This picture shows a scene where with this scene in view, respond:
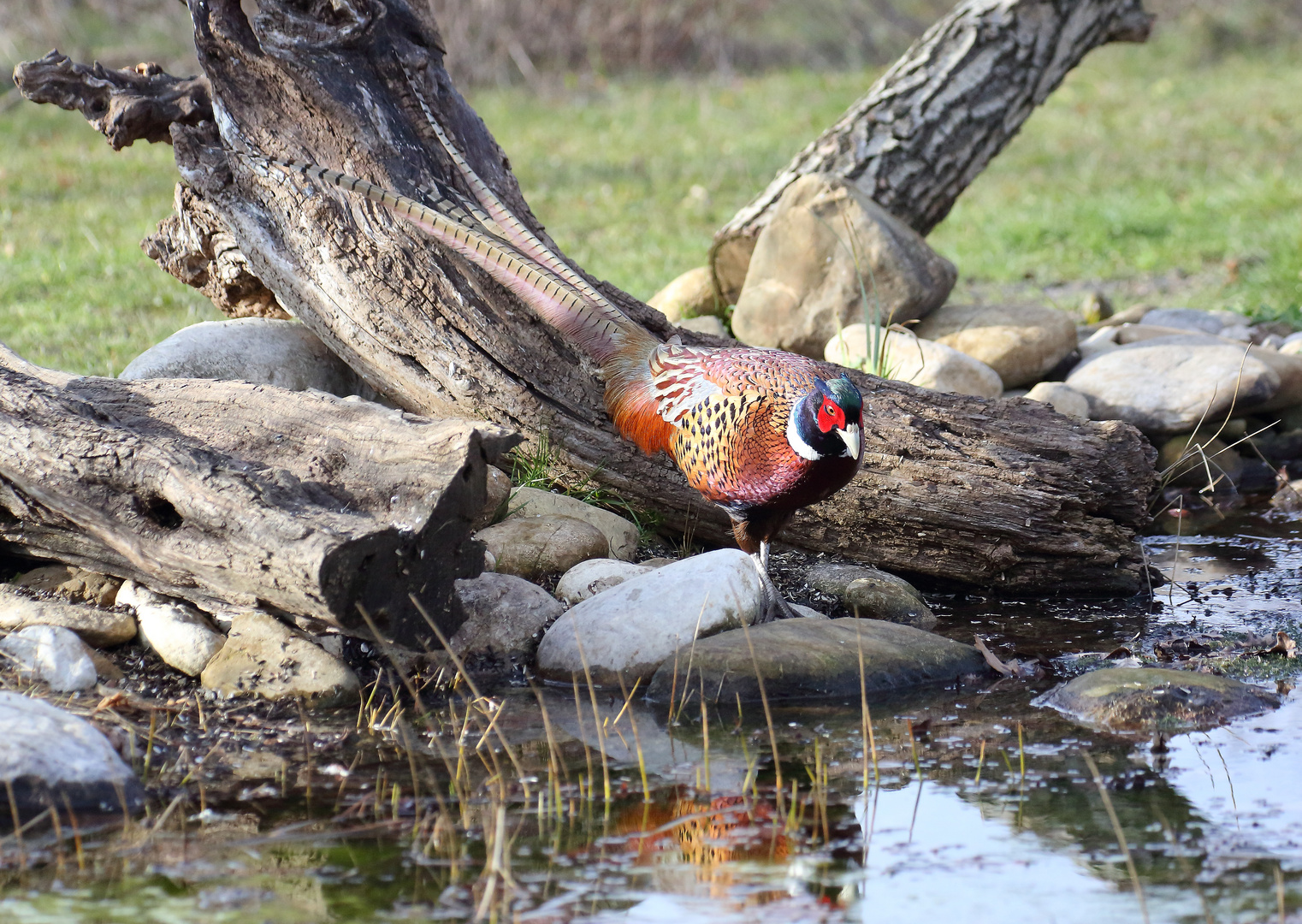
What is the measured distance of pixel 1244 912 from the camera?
112 inches

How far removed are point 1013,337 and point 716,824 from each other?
→ 3916 millimetres

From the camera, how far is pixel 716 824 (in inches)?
131

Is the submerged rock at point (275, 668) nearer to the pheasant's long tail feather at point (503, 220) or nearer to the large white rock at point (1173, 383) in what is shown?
the pheasant's long tail feather at point (503, 220)

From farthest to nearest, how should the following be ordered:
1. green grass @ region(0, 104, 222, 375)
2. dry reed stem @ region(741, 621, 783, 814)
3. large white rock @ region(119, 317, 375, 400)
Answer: green grass @ region(0, 104, 222, 375) < large white rock @ region(119, 317, 375, 400) < dry reed stem @ region(741, 621, 783, 814)

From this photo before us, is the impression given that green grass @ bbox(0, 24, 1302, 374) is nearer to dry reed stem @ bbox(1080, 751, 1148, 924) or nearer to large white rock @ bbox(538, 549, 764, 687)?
large white rock @ bbox(538, 549, 764, 687)

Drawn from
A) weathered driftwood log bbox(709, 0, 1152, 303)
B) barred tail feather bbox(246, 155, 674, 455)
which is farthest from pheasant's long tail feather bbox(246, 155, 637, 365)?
weathered driftwood log bbox(709, 0, 1152, 303)

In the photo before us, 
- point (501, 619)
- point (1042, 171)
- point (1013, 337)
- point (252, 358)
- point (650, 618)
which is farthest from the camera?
point (1042, 171)

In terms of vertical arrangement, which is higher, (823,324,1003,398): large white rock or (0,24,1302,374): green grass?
(0,24,1302,374): green grass

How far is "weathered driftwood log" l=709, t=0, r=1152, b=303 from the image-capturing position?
7.52m

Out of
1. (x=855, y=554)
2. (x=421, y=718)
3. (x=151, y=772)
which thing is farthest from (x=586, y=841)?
(x=855, y=554)

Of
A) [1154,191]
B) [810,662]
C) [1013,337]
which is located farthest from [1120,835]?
[1154,191]

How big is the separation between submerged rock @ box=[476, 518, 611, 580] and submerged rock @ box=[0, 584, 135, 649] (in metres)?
1.21

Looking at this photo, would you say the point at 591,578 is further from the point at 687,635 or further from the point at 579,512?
the point at 687,635

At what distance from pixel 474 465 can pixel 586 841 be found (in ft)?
3.92
